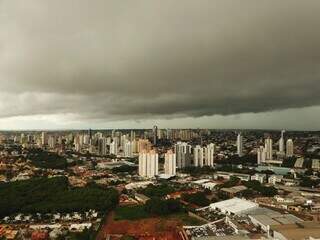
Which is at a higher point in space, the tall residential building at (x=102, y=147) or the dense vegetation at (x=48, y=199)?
the tall residential building at (x=102, y=147)

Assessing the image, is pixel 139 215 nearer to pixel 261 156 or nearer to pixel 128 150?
pixel 261 156

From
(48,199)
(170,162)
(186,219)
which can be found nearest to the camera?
(186,219)

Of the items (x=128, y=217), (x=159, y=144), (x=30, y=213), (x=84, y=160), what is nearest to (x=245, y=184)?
(x=128, y=217)

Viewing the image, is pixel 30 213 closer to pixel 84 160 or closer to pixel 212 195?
pixel 212 195

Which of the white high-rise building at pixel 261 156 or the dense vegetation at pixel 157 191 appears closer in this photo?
the dense vegetation at pixel 157 191

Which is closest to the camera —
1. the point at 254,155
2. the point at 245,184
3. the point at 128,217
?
the point at 128,217

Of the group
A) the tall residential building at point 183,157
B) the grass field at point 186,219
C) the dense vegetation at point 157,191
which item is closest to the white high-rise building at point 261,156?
the tall residential building at point 183,157

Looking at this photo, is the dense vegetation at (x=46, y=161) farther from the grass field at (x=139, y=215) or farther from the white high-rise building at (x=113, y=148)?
the grass field at (x=139, y=215)

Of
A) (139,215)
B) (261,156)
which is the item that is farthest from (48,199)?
(261,156)
